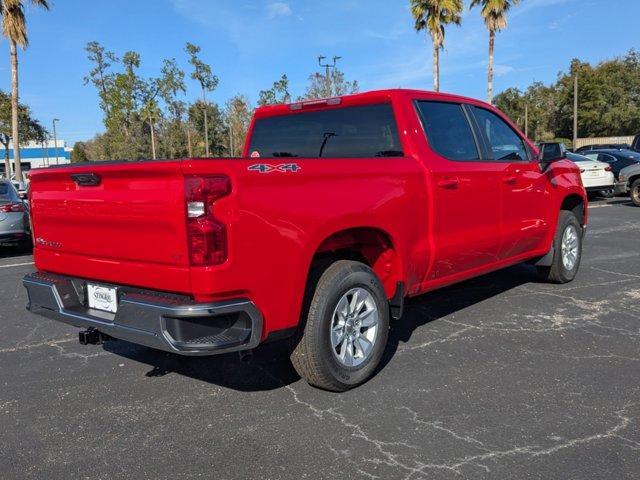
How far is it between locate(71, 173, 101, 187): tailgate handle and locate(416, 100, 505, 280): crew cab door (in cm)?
230

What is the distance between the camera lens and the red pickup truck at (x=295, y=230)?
2.84 m

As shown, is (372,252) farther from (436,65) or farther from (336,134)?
(436,65)

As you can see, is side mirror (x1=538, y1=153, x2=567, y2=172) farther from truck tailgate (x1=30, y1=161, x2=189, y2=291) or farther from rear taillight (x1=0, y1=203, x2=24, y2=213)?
rear taillight (x1=0, y1=203, x2=24, y2=213)

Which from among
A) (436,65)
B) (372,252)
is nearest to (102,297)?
(372,252)

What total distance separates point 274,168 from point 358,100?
1688 millimetres

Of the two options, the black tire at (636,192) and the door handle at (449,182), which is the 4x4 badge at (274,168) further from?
the black tire at (636,192)

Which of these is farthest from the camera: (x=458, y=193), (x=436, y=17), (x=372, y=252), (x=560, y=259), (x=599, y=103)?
(x=599, y=103)

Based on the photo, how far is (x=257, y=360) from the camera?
4.27 metres

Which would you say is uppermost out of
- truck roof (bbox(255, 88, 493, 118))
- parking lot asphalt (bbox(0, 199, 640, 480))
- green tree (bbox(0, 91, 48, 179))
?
green tree (bbox(0, 91, 48, 179))

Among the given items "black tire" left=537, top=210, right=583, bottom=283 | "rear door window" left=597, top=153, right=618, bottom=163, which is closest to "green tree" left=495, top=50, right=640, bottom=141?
"rear door window" left=597, top=153, right=618, bottom=163

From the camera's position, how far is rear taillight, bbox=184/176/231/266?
108 inches

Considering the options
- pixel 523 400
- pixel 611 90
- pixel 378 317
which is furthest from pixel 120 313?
pixel 611 90

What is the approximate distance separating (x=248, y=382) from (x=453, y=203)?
207 cm

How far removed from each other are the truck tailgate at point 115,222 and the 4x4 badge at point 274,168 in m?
0.39
